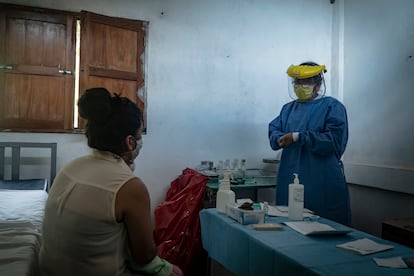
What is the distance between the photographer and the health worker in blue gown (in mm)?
2098

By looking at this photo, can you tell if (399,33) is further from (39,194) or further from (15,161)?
(15,161)

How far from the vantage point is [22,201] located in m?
1.87

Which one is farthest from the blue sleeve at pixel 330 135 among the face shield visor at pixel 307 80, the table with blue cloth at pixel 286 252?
the table with blue cloth at pixel 286 252

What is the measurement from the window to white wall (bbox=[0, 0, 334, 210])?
0.10 metres

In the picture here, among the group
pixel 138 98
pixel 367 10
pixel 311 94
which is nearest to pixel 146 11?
pixel 138 98

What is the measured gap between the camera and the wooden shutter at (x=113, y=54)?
2.61 m

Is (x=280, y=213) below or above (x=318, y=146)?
below

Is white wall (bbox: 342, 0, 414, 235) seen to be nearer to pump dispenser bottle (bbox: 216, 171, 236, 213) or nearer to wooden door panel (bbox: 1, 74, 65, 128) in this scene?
pump dispenser bottle (bbox: 216, 171, 236, 213)

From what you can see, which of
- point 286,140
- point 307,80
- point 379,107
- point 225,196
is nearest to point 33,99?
point 225,196

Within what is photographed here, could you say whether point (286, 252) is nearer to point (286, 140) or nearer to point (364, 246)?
point (364, 246)

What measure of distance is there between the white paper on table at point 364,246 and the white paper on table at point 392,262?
63mm

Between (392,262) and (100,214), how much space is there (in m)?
0.88

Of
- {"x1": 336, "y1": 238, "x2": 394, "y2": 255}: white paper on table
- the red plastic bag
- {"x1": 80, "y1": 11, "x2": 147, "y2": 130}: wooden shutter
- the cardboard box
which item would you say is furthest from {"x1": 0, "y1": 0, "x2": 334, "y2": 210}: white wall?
{"x1": 336, "y1": 238, "x2": 394, "y2": 255}: white paper on table

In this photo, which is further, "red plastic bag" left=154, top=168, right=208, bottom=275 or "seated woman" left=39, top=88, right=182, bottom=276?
"red plastic bag" left=154, top=168, right=208, bottom=275
